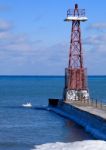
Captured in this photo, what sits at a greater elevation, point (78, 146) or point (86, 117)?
point (86, 117)

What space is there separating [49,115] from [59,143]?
25.6 metres

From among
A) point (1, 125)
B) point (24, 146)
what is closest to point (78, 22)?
point (1, 125)

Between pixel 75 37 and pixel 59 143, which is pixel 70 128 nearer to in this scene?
pixel 59 143

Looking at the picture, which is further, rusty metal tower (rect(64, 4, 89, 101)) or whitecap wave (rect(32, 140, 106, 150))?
rusty metal tower (rect(64, 4, 89, 101))

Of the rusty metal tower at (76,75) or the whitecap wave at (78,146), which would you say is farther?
the rusty metal tower at (76,75)

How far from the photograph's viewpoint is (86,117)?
5069 cm

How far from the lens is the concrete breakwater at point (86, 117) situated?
42.2 m

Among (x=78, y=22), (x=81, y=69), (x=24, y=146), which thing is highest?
(x=78, y=22)

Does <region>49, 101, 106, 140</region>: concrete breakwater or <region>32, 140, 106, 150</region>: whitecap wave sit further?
<region>49, 101, 106, 140</region>: concrete breakwater

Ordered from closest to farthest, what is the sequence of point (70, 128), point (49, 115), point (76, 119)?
point (70, 128) → point (76, 119) → point (49, 115)

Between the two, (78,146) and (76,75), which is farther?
(76,75)

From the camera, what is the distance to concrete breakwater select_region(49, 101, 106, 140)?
139ft

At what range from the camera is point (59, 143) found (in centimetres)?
3734

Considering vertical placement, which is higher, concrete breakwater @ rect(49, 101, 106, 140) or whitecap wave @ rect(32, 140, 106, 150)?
concrete breakwater @ rect(49, 101, 106, 140)
